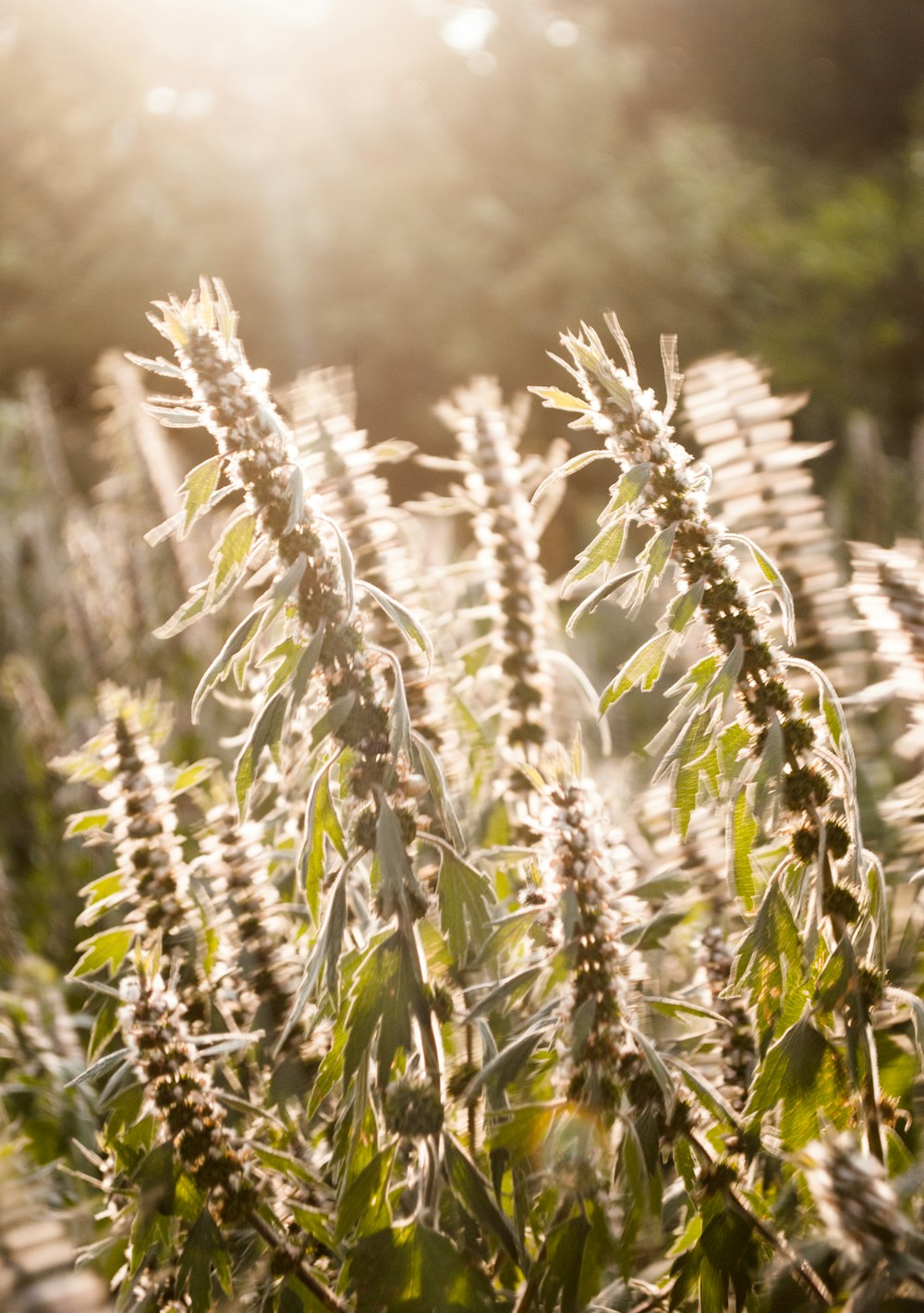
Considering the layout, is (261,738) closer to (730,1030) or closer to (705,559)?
(705,559)

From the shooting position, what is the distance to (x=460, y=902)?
2.13ft

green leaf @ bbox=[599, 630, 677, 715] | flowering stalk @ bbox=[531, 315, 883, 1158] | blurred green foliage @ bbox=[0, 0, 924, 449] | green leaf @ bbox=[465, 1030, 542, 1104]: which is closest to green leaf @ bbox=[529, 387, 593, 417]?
flowering stalk @ bbox=[531, 315, 883, 1158]

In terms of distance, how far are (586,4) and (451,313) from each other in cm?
722

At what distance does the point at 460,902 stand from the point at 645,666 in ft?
0.61

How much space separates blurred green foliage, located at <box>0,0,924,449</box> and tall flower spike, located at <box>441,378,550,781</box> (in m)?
7.90

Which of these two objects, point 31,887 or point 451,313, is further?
point 451,313

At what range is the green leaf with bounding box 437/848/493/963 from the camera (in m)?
0.65

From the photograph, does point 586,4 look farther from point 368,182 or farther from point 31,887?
point 31,887

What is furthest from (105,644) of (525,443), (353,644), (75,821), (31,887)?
(525,443)

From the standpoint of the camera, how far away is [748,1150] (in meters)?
0.67

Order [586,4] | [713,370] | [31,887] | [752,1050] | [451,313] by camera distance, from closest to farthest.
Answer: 1. [752,1050]
2. [713,370]
3. [31,887]
4. [451,313]
5. [586,4]

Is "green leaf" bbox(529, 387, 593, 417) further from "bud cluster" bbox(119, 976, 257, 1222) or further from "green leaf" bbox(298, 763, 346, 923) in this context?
"bud cluster" bbox(119, 976, 257, 1222)

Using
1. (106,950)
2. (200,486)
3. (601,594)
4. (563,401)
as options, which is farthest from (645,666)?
(106,950)

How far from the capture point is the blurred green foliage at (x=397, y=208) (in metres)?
9.45
